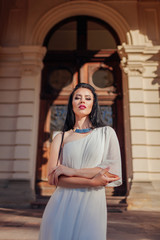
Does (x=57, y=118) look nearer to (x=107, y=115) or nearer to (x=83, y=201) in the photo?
(x=107, y=115)

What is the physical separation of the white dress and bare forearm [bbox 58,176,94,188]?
0.04 m

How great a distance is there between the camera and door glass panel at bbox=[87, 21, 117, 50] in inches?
314

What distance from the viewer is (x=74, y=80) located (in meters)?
7.57

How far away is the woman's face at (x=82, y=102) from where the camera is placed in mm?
1521

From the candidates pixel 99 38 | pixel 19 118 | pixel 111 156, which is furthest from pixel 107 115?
pixel 111 156

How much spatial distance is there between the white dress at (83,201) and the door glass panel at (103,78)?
6.28 m

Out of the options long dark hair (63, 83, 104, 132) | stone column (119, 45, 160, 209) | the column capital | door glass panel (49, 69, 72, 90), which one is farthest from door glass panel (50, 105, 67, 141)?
long dark hair (63, 83, 104, 132)

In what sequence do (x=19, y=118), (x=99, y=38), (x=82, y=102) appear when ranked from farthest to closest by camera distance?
(x=99, y=38), (x=19, y=118), (x=82, y=102)

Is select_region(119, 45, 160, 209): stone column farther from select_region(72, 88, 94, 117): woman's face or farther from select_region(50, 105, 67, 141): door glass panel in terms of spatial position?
select_region(72, 88, 94, 117): woman's face

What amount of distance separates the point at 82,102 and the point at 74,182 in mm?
553

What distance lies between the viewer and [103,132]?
4.78 feet

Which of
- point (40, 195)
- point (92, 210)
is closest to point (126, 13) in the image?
point (40, 195)

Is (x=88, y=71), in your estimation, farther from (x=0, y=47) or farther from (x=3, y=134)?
(x=3, y=134)

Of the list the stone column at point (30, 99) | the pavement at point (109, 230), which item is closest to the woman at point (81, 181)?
the pavement at point (109, 230)
